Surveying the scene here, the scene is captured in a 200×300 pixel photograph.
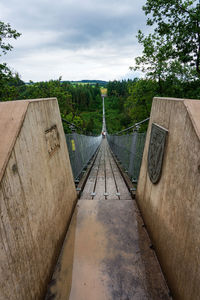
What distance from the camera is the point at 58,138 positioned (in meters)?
2.45

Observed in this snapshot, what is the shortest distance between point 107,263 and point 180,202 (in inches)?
A: 49.5

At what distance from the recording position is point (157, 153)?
2.11 m

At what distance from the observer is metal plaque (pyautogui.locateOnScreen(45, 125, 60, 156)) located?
2.02m

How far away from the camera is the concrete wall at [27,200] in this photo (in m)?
1.13

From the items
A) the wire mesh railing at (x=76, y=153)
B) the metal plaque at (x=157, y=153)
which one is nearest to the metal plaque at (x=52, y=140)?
the wire mesh railing at (x=76, y=153)

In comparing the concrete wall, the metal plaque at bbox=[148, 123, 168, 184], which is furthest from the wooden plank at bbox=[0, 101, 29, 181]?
the metal plaque at bbox=[148, 123, 168, 184]

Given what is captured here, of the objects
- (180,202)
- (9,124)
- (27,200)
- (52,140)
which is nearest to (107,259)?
(180,202)

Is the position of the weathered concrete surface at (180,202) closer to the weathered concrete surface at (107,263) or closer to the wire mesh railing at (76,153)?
the weathered concrete surface at (107,263)

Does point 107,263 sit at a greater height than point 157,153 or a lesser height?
lesser

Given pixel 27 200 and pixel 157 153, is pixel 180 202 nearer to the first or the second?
pixel 157 153

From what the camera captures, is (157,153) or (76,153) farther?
(76,153)

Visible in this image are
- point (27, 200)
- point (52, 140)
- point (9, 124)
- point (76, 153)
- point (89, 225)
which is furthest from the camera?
point (76, 153)

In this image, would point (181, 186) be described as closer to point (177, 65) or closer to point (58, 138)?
point (58, 138)

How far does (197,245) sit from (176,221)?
1.13 feet
